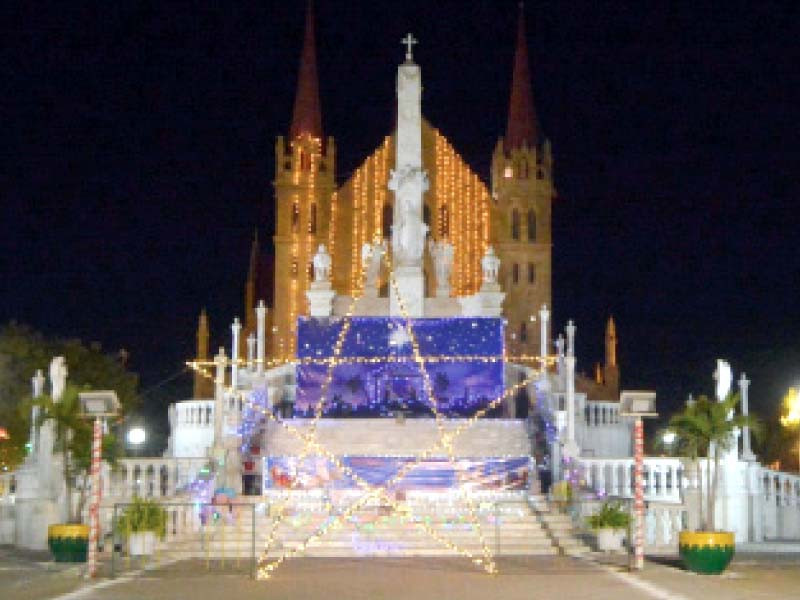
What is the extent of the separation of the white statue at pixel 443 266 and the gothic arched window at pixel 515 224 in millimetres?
22784

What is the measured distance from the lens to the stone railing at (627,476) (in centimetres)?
2814

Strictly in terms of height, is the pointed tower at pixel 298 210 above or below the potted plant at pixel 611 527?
above

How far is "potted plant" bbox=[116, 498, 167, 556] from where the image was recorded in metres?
22.7

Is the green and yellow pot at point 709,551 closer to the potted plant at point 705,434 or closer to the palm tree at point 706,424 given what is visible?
the potted plant at point 705,434

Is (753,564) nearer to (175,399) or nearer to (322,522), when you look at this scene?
(322,522)

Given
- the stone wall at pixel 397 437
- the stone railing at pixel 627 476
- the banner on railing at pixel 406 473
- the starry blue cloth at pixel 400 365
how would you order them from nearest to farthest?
the stone railing at pixel 627 476 → the banner on railing at pixel 406 473 → the stone wall at pixel 397 437 → the starry blue cloth at pixel 400 365

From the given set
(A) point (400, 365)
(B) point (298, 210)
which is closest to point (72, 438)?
(A) point (400, 365)

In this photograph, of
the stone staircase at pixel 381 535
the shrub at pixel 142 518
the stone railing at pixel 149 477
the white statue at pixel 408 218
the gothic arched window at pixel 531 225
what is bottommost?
the stone staircase at pixel 381 535

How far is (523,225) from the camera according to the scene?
70.6 meters

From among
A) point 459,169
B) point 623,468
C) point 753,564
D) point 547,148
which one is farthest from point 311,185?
point 753,564

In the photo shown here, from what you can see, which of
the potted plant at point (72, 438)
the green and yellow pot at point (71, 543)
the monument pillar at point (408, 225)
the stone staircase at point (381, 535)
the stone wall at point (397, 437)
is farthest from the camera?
Answer: the monument pillar at point (408, 225)

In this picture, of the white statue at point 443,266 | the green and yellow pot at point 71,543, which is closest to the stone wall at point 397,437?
the white statue at point 443,266

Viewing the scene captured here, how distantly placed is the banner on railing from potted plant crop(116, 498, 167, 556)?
23.4ft

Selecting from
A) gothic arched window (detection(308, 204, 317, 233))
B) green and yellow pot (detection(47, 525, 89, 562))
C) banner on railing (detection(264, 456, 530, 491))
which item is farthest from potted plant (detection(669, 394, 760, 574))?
gothic arched window (detection(308, 204, 317, 233))
